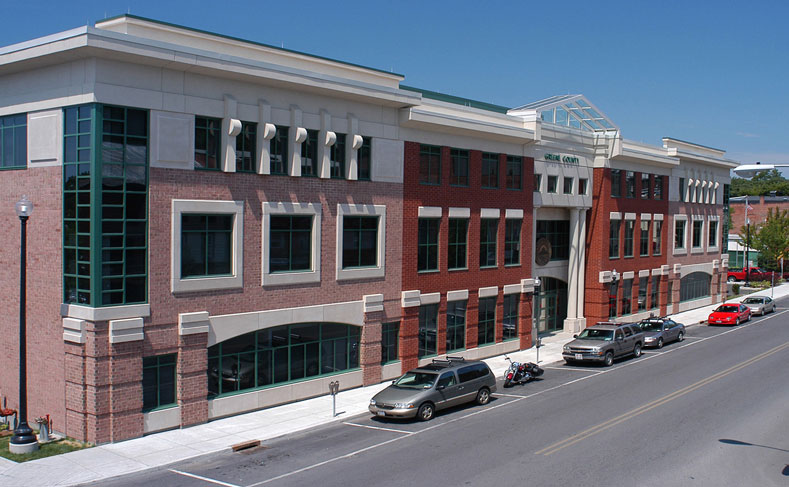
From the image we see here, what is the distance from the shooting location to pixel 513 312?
122 feet

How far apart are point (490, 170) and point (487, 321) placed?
753cm

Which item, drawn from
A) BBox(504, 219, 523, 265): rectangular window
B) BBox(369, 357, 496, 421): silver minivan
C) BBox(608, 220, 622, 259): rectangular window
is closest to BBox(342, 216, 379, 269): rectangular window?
BBox(369, 357, 496, 421): silver minivan

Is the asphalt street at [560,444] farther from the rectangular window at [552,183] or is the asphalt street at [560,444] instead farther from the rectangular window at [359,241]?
the rectangular window at [552,183]

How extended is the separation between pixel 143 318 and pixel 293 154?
7807 millimetres

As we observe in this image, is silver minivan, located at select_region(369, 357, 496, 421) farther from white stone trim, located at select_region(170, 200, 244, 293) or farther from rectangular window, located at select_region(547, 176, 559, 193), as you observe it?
rectangular window, located at select_region(547, 176, 559, 193)

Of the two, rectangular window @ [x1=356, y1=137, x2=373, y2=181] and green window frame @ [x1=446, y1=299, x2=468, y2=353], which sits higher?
rectangular window @ [x1=356, y1=137, x2=373, y2=181]

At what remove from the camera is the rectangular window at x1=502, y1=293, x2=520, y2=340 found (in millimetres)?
36656

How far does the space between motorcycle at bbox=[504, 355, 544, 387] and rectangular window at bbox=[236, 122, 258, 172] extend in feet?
42.9

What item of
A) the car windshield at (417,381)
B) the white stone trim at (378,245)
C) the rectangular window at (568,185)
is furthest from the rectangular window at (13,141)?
the rectangular window at (568,185)

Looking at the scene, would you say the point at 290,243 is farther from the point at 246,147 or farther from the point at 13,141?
the point at 13,141

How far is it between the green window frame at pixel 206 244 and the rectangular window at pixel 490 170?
14.9 metres

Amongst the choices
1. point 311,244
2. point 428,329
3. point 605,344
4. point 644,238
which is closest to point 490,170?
point 428,329

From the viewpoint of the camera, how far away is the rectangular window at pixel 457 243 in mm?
32875

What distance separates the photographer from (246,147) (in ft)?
79.2
